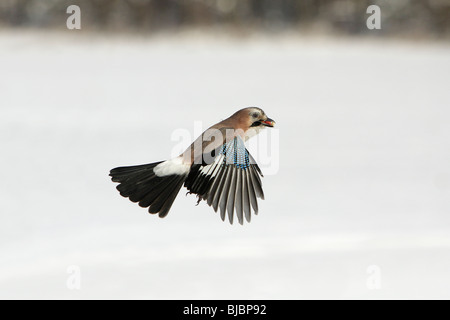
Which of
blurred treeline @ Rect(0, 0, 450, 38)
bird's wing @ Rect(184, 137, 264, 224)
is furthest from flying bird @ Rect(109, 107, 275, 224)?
blurred treeline @ Rect(0, 0, 450, 38)

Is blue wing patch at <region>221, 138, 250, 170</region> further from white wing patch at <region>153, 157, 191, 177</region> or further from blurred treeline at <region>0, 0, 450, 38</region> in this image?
blurred treeline at <region>0, 0, 450, 38</region>

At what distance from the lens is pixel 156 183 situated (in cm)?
101

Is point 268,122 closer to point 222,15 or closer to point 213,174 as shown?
point 213,174

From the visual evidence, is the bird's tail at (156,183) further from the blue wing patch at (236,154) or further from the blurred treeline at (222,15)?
the blurred treeline at (222,15)

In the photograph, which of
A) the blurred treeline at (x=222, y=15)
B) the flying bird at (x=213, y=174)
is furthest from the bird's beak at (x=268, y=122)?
the blurred treeline at (x=222, y=15)

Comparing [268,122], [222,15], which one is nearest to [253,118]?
[268,122]

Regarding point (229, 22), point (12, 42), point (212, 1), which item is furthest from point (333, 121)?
point (12, 42)

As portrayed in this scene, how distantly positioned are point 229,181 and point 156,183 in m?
0.12

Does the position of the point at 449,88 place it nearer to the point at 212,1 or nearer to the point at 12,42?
the point at 212,1

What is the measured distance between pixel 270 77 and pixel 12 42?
1.77 meters

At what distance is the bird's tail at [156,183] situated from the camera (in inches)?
38.9

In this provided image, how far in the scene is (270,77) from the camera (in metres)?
3.75

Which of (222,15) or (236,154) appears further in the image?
(222,15)

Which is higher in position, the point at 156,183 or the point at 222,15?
the point at 222,15
